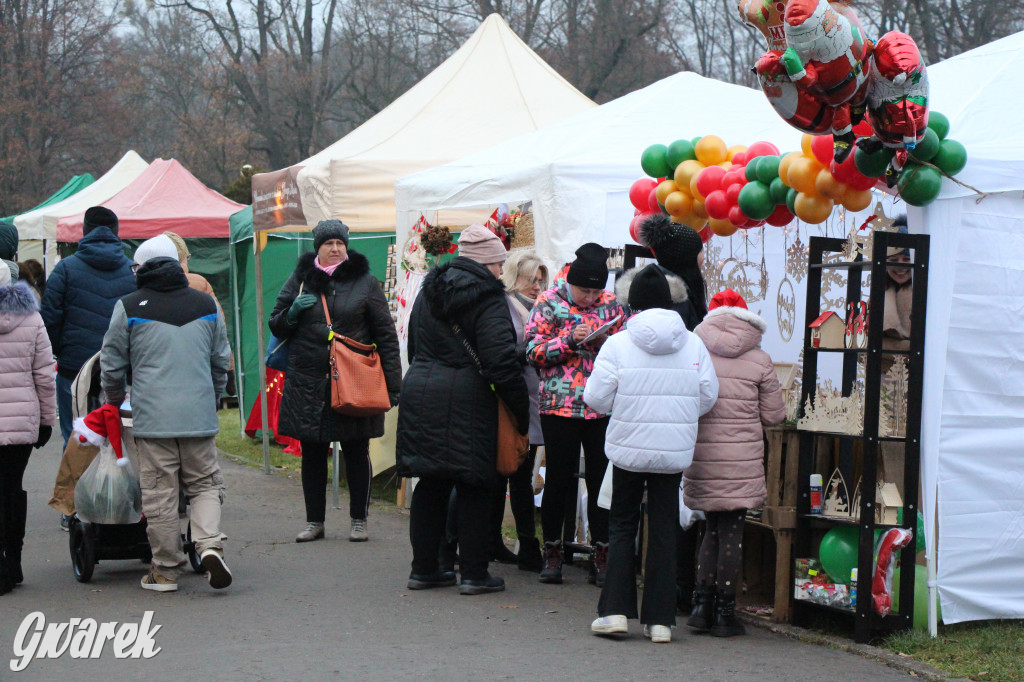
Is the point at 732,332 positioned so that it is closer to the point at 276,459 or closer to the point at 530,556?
the point at 530,556

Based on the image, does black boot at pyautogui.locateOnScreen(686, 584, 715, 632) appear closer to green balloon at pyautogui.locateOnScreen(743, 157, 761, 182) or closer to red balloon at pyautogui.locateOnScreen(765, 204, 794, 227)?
red balloon at pyautogui.locateOnScreen(765, 204, 794, 227)

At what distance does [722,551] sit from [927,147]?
202cm

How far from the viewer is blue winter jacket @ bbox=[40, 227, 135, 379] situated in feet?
26.7

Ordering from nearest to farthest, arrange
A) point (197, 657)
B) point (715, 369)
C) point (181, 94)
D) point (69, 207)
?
point (197, 657)
point (715, 369)
point (69, 207)
point (181, 94)

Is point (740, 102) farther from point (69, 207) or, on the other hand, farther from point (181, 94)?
point (181, 94)

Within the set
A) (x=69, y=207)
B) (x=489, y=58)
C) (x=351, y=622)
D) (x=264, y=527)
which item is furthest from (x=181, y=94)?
(x=351, y=622)

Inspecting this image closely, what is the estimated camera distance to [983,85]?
5.89 meters

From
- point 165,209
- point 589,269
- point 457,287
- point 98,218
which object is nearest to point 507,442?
point 457,287

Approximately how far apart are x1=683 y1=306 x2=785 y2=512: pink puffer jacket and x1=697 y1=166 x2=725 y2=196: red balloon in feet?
3.51

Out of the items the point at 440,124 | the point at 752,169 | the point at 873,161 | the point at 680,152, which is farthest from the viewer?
the point at 440,124

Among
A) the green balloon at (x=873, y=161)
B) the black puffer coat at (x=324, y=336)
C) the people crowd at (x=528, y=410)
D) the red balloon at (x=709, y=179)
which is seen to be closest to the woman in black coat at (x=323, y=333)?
the black puffer coat at (x=324, y=336)

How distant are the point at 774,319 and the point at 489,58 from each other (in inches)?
221

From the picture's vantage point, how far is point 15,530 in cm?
647

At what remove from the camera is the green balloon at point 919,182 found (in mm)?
5336
